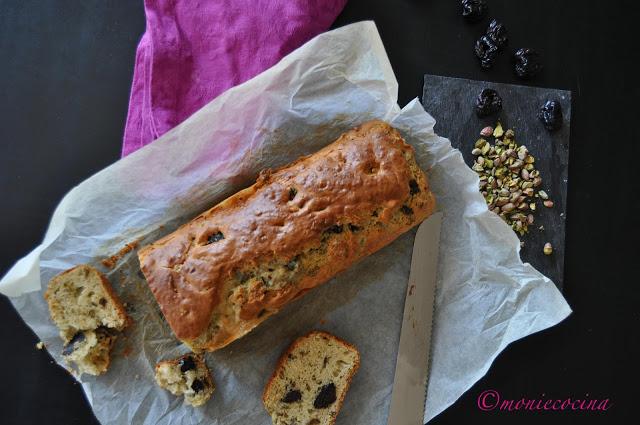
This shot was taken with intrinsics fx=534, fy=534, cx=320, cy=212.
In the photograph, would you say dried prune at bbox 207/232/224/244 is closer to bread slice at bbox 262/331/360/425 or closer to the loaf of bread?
the loaf of bread

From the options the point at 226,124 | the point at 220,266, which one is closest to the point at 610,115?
the point at 226,124

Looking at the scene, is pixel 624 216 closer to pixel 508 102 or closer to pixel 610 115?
pixel 610 115

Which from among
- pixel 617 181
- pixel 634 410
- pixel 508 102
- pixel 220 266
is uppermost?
pixel 220 266

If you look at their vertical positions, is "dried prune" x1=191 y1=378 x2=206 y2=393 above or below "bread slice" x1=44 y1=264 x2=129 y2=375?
below

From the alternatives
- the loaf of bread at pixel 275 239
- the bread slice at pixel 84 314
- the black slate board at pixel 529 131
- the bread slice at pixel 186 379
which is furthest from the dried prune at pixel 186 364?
the black slate board at pixel 529 131

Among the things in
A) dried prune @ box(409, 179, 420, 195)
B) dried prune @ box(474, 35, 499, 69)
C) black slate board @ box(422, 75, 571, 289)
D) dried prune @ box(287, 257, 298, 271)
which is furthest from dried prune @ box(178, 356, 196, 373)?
dried prune @ box(474, 35, 499, 69)

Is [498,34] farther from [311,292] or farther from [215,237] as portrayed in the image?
[215,237]

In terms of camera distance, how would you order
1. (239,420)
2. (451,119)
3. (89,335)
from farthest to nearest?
(451,119) → (239,420) → (89,335)
